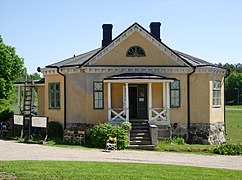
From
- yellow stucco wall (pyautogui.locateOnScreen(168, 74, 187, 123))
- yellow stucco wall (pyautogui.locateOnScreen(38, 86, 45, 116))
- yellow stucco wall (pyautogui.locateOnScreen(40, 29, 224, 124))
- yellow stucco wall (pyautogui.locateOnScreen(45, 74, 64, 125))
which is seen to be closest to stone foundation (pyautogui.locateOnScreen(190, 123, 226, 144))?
yellow stucco wall (pyautogui.locateOnScreen(40, 29, 224, 124))

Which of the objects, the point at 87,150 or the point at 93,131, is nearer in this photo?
the point at 87,150

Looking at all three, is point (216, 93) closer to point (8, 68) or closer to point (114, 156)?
point (114, 156)

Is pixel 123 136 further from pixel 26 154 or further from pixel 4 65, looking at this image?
pixel 4 65

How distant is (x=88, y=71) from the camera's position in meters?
24.1

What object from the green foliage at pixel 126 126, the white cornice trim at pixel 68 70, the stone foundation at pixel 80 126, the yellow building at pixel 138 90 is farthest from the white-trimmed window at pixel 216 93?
the white cornice trim at pixel 68 70

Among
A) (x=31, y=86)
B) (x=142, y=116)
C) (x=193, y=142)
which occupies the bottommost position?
(x=193, y=142)

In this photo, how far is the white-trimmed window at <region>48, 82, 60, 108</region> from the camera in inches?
998

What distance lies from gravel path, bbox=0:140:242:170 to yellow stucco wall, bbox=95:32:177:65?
6.66 metres

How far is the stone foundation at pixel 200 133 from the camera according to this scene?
2469cm

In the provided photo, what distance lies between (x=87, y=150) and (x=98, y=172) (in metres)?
7.61

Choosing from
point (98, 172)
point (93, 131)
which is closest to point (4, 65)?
point (93, 131)

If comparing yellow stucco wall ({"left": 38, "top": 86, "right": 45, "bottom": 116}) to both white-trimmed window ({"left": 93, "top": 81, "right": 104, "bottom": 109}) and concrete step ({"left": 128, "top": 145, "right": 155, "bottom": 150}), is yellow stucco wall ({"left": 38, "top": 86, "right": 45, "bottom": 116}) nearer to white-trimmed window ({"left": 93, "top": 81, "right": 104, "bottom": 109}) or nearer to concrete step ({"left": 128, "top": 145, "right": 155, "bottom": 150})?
white-trimmed window ({"left": 93, "top": 81, "right": 104, "bottom": 109})

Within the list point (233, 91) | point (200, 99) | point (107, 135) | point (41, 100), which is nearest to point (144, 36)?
point (200, 99)

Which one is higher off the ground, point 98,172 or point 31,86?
point 31,86
